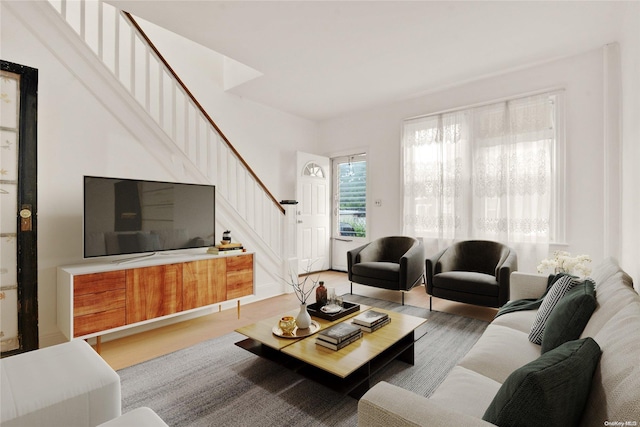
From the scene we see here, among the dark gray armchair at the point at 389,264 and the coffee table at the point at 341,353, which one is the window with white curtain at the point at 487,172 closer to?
the dark gray armchair at the point at 389,264

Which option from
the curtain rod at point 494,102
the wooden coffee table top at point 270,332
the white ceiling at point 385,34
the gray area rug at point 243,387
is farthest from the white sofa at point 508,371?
the curtain rod at point 494,102

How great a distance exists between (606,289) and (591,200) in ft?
7.97

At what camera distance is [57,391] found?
4.11 ft

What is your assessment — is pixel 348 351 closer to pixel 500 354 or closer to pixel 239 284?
pixel 500 354

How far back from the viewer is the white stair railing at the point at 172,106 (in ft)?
10.4

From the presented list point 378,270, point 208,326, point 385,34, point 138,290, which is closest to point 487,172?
point 378,270

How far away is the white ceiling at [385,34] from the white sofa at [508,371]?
7.59 ft

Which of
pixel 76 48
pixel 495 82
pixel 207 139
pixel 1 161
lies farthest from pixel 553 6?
pixel 1 161

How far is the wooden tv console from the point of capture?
7.72ft

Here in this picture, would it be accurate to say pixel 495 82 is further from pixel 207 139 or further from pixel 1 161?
pixel 1 161

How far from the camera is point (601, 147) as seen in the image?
10.9 feet

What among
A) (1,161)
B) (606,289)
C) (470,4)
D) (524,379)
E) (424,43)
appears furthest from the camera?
(424,43)

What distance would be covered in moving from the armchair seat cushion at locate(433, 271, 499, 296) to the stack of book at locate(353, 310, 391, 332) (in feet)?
4.23

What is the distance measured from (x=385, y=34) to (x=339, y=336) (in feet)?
9.18
